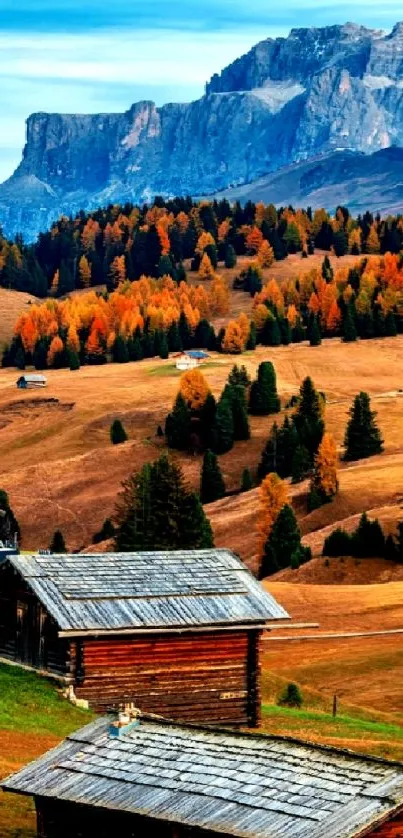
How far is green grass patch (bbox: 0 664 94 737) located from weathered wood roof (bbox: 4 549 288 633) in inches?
75.5

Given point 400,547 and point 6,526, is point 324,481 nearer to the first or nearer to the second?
point 6,526

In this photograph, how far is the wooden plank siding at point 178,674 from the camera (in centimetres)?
4603

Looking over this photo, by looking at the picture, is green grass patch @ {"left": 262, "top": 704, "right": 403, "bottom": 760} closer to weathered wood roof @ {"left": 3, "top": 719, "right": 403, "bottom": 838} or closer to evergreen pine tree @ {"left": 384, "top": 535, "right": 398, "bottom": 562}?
weathered wood roof @ {"left": 3, "top": 719, "right": 403, "bottom": 838}

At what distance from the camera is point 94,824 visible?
29.2m

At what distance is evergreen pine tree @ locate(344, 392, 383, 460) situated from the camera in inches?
5704

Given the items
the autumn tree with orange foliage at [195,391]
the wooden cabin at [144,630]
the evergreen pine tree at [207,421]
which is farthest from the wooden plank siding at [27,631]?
the autumn tree with orange foliage at [195,391]

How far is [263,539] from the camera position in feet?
376

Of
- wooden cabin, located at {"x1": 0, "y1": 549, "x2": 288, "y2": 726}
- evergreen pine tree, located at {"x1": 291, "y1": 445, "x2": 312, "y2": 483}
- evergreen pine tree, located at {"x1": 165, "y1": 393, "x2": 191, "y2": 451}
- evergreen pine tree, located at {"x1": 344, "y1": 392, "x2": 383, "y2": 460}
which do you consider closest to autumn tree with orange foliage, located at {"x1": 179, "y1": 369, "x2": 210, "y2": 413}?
evergreen pine tree, located at {"x1": 165, "y1": 393, "x2": 191, "y2": 451}

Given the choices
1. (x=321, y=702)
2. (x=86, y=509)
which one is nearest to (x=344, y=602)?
(x=321, y=702)

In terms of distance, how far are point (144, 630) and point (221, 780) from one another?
18.5 m

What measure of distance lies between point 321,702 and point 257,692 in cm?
995

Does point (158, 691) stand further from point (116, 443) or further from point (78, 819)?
point (116, 443)

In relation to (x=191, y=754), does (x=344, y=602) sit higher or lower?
lower

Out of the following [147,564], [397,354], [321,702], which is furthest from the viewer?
[397,354]
